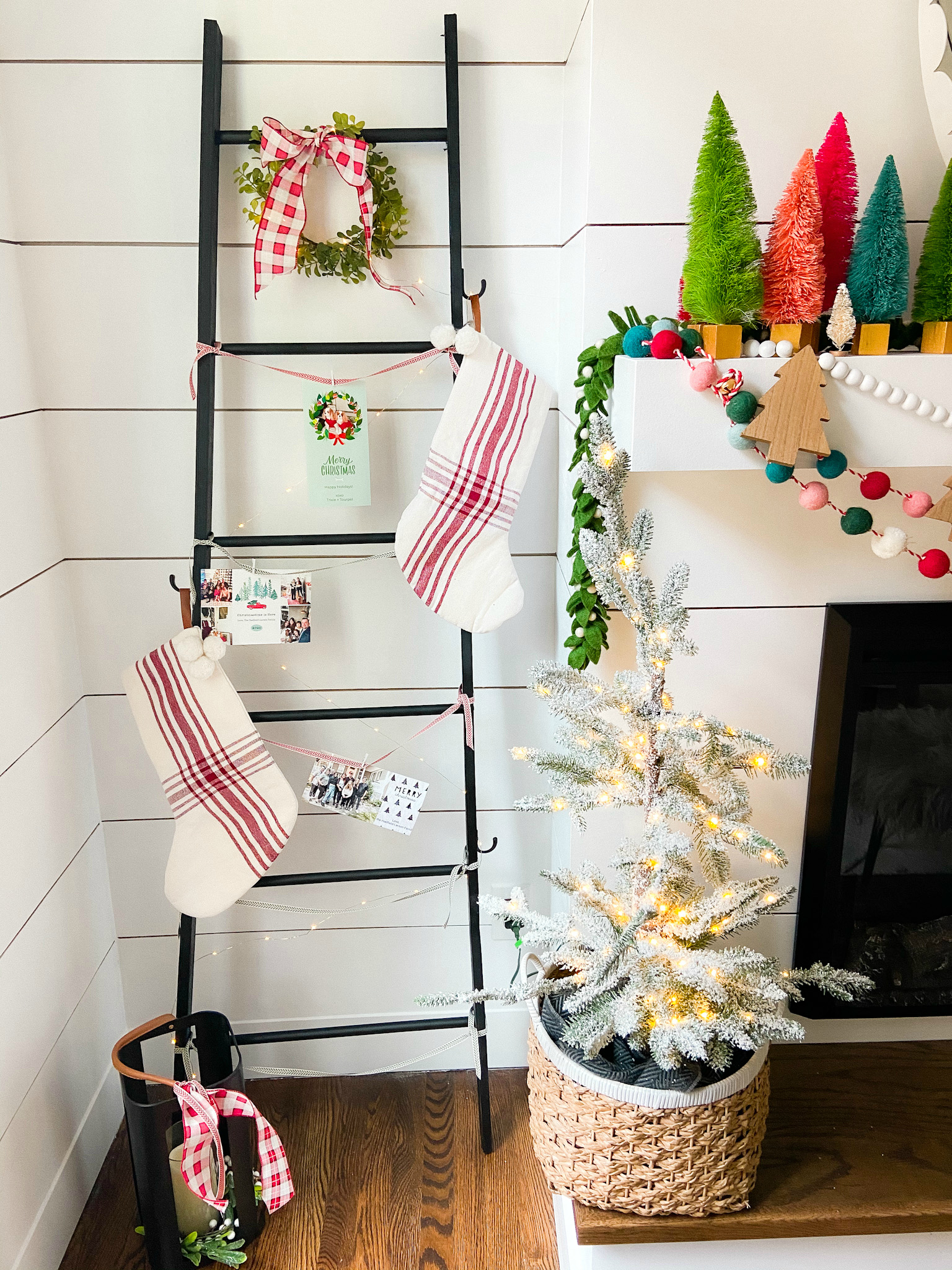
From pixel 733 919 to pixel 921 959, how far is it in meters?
0.52

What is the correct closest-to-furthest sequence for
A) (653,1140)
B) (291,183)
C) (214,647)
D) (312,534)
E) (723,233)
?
(723,233) → (653,1140) → (291,183) → (214,647) → (312,534)

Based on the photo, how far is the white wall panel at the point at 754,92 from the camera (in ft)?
3.76

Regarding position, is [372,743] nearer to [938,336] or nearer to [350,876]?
[350,876]

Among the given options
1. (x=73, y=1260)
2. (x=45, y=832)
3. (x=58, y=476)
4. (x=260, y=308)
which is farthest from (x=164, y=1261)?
(x=260, y=308)

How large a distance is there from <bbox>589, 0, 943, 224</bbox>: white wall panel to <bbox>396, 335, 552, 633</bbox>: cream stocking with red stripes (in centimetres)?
26

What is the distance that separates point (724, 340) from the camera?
1.07m

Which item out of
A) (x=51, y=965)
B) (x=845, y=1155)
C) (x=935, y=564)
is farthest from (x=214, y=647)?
(x=845, y=1155)

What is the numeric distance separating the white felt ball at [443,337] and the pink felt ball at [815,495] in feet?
1.76

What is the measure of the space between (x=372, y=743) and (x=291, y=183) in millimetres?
875

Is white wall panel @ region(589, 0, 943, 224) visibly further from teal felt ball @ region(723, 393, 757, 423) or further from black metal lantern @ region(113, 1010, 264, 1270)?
black metal lantern @ region(113, 1010, 264, 1270)

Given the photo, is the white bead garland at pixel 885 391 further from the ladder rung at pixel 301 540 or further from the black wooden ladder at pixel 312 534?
the ladder rung at pixel 301 540

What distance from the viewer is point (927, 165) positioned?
1.20 m

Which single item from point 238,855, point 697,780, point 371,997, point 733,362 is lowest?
point 371,997

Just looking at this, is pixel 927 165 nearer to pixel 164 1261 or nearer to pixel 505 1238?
pixel 505 1238
